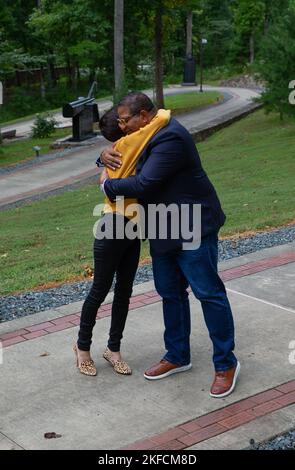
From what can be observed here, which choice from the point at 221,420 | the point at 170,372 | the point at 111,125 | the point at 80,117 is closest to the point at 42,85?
the point at 80,117

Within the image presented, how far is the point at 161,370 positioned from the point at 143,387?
0.58 feet

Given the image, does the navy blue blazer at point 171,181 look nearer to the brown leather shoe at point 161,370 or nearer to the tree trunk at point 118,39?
the brown leather shoe at point 161,370

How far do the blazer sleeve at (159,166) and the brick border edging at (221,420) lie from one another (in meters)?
1.29

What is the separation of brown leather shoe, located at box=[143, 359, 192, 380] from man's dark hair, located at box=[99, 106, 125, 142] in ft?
4.69

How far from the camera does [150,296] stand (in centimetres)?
619

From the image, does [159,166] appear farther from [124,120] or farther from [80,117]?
[80,117]

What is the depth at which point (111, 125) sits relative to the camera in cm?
450

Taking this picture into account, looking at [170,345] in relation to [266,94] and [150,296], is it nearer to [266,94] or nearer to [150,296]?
[150,296]

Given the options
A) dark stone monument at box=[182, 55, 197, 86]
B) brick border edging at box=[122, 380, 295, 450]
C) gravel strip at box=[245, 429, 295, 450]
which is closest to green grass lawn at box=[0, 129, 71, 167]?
brick border edging at box=[122, 380, 295, 450]

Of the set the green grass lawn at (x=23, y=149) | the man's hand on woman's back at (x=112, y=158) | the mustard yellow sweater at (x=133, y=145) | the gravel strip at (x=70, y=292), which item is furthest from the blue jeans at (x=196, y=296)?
the green grass lawn at (x=23, y=149)

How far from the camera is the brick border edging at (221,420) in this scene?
3.90 m

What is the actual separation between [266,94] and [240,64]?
3383 centimetres

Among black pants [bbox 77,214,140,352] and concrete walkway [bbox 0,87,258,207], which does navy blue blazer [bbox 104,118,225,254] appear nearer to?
black pants [bbox 77,214,140,352]

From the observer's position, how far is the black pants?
4539 mm
